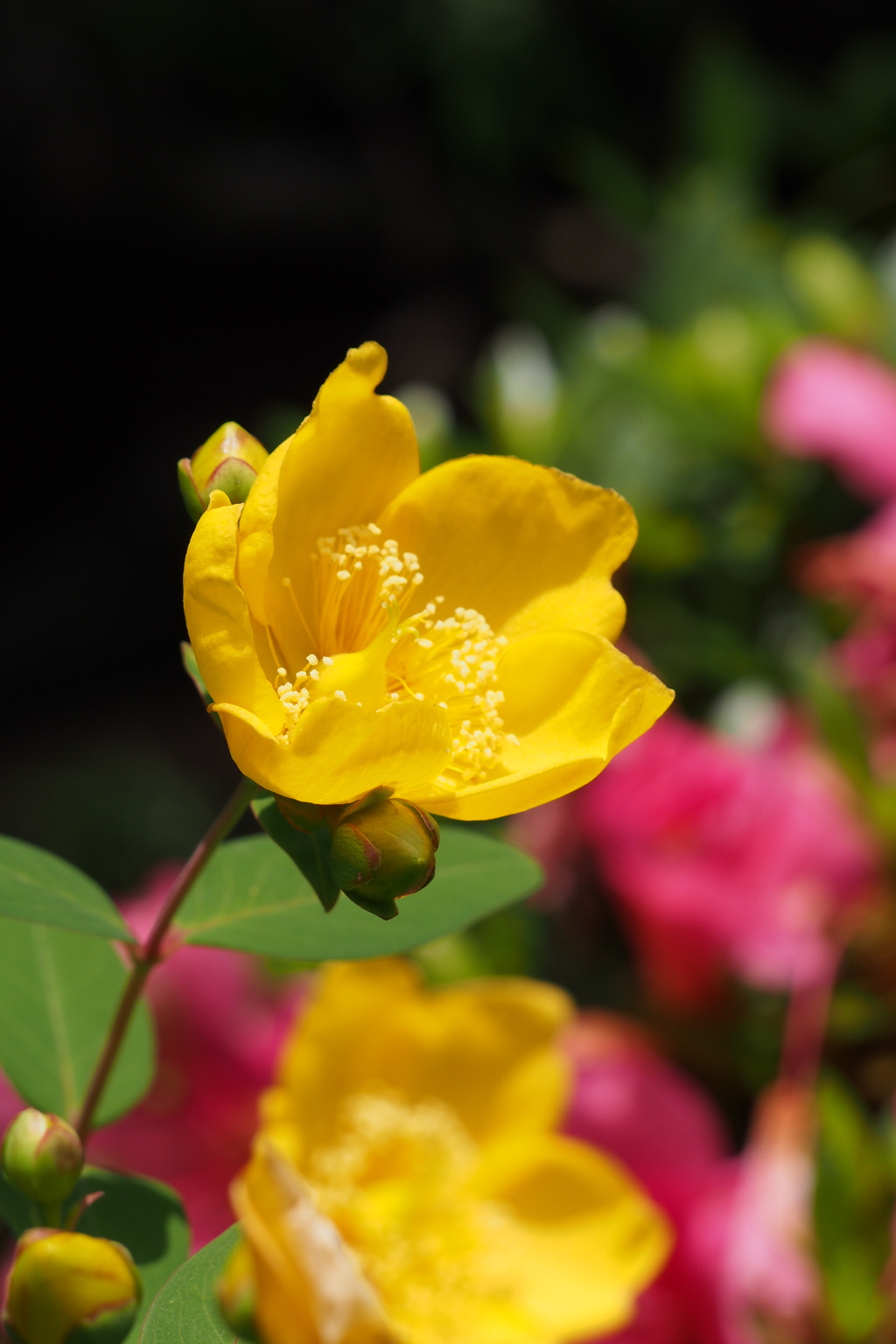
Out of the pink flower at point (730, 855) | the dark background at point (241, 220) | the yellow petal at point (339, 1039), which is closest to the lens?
the yellow petal at point (339, 1039)

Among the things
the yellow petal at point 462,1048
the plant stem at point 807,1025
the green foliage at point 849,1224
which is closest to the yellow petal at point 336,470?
the yellow petal at point 462,1048

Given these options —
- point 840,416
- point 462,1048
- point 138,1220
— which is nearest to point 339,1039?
point 462,1048

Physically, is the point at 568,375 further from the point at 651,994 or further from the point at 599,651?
the point at 599,651

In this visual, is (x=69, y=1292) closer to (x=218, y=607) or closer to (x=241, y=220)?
(x=218, y=607)

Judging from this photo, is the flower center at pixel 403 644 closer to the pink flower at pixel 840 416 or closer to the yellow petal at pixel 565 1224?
the yellow petal at pixel 565 1224

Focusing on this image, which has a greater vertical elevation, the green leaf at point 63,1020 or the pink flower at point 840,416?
the green leaf at point 63,1020

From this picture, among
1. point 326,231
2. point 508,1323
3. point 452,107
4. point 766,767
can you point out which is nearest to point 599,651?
point 508,1323

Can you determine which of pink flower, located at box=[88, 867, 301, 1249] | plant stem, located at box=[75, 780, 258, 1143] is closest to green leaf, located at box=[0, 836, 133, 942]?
plant stem, located at box=[75, 780, 258, 1143]
